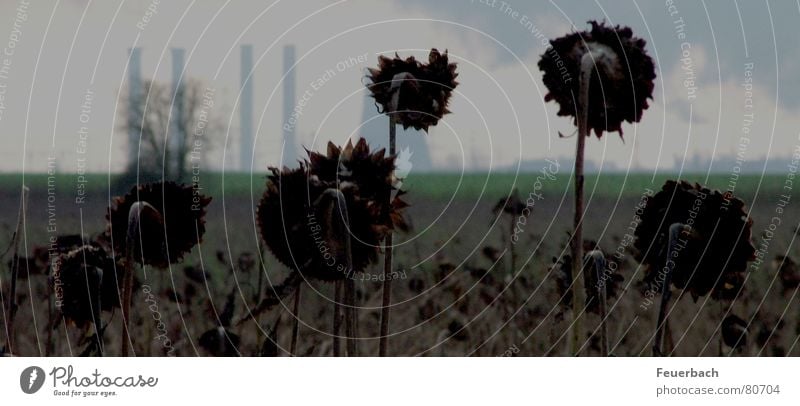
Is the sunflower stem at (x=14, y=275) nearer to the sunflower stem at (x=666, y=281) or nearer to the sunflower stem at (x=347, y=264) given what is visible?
the sunflower stem at (x=347, y=264)

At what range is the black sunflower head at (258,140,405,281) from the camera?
6.90 feet

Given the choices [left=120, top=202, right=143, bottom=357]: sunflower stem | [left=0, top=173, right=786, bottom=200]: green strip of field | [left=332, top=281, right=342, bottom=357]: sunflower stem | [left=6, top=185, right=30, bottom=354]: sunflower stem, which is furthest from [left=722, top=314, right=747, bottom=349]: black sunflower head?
[left=6, top=185, right=30, bottom=354]: sunflower stem

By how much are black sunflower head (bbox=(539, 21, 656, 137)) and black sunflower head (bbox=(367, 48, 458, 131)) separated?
22 cm

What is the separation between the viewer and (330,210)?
2.12m

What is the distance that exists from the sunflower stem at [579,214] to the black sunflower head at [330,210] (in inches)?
14.8

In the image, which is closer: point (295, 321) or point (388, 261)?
point (388, 261)

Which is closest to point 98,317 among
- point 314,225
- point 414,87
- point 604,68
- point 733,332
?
point 314,225

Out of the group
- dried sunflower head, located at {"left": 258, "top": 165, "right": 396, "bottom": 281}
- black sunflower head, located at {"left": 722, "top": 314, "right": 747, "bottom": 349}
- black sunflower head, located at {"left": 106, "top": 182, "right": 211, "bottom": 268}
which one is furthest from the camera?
black sunflower head, located at {"left": 722, "top": 314, "right": 747, "bottom": 349}

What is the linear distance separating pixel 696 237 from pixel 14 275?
1.51 m

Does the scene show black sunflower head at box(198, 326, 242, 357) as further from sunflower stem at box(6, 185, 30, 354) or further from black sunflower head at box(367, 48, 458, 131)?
black sunflower head at box(367, 48, 458, 131)

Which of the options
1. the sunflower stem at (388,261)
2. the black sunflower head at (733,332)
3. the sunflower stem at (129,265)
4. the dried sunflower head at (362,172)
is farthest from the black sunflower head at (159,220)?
the black sunflower head at (733,332)

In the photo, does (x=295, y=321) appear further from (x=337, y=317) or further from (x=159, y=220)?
(x=159, y=220)
